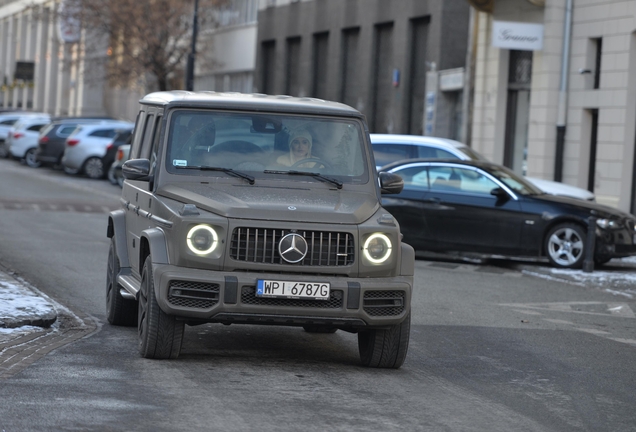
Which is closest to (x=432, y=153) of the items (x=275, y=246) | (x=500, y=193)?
(x=500, y=193)

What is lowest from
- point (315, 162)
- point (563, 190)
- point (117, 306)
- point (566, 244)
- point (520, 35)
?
point (117, 306)

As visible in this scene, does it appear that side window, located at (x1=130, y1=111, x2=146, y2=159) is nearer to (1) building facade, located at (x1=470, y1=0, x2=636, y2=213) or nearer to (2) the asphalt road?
(2) the asphalt road

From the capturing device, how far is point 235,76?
51.5 metres

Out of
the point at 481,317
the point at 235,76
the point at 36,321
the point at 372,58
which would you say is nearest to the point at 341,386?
the point at 36,321

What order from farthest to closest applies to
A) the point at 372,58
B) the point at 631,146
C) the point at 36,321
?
1. the point at 372,58
2. the point at 631,146
3. the point at 36,321

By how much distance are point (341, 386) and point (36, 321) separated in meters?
2.98

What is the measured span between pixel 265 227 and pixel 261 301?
476 mm

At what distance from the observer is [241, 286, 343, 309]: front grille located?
26.5 feet

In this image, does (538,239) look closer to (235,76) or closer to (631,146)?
(631,146)

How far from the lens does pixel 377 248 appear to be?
8.28 meters

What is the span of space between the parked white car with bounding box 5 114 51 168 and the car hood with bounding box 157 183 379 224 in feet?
112

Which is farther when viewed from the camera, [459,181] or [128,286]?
[459,181]

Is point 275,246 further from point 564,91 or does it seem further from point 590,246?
point 564,91

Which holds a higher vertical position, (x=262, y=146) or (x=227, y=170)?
Result: (x=262, y=146)
